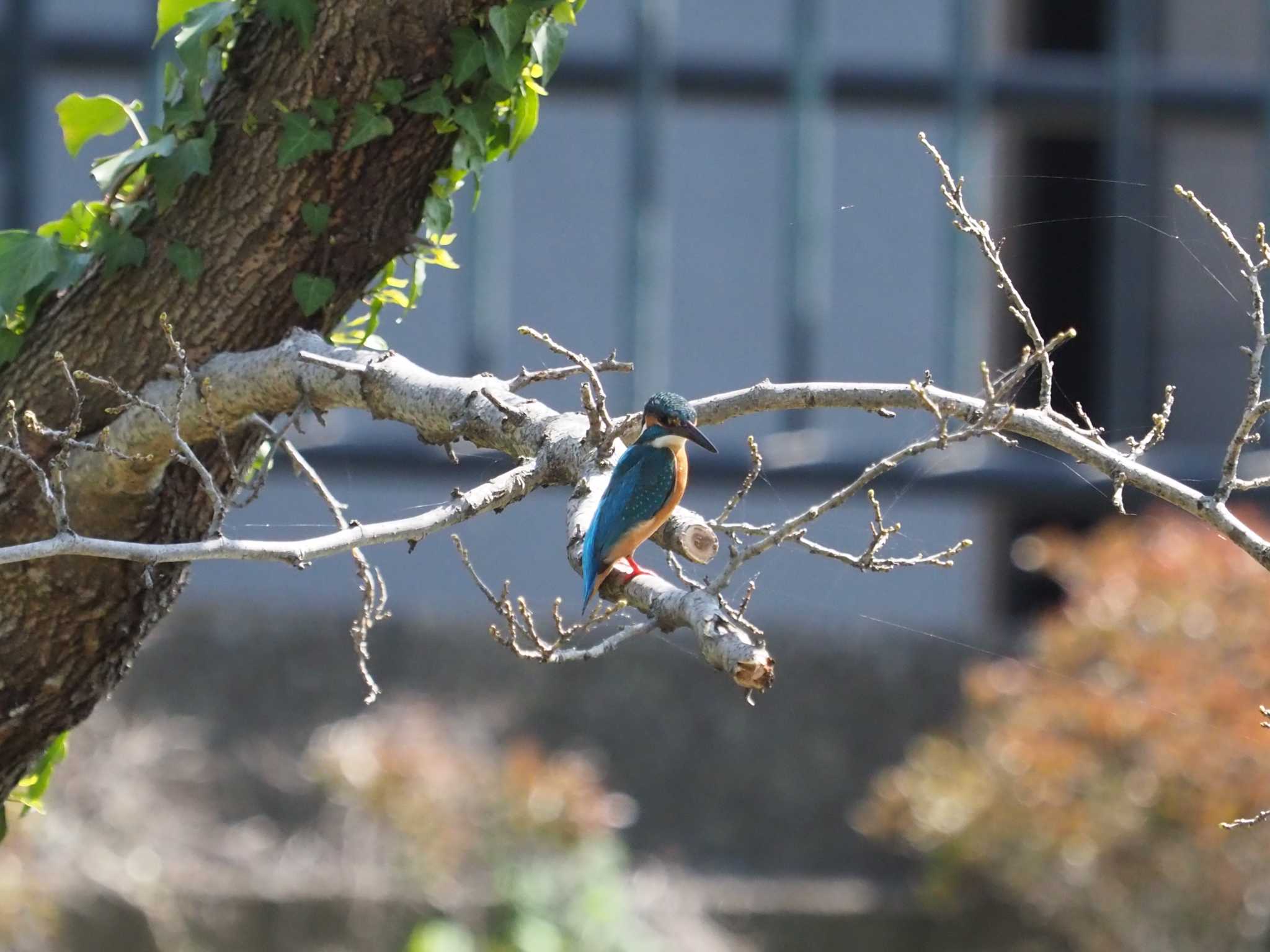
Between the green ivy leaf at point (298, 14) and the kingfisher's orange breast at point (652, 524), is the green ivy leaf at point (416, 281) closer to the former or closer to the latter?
the green ivy leaf at point (298, 14)

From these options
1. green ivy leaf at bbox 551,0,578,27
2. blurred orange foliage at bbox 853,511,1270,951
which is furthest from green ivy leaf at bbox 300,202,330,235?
blurred orange foliage at bbox 853,511,1270,951

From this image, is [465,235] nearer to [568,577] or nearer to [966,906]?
[568,577]

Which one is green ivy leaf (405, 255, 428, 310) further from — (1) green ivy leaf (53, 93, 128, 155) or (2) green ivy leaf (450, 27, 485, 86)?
(1) green ivy leaf (53, 93, 128, 155)

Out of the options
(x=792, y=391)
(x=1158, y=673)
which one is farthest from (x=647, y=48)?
(x=792, y=391)

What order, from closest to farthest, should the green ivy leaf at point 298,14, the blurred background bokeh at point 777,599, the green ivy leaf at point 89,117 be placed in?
the green ivy leaf at point 298,14 → the green ivy leaf at point 89,117 → the blurred background bokeh at point 777,599

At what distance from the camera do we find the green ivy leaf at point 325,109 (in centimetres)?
245

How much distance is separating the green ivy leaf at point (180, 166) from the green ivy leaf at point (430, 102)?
0.98ft

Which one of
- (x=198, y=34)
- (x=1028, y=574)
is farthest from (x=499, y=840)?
(x=198, y=34)

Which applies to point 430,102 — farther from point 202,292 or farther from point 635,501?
point 635,501

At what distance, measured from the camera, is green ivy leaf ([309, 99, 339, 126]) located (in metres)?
2.45

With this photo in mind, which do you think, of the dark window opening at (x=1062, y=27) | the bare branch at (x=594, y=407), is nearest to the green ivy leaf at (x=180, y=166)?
the bare branch at (x=594, y=407)

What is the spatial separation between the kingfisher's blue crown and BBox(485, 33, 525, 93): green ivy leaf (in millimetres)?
513

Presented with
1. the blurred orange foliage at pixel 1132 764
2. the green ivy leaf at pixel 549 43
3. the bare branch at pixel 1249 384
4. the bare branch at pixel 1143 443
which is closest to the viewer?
the bare branch at pixel 1249 384

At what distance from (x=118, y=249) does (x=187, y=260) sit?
0.38 ft
